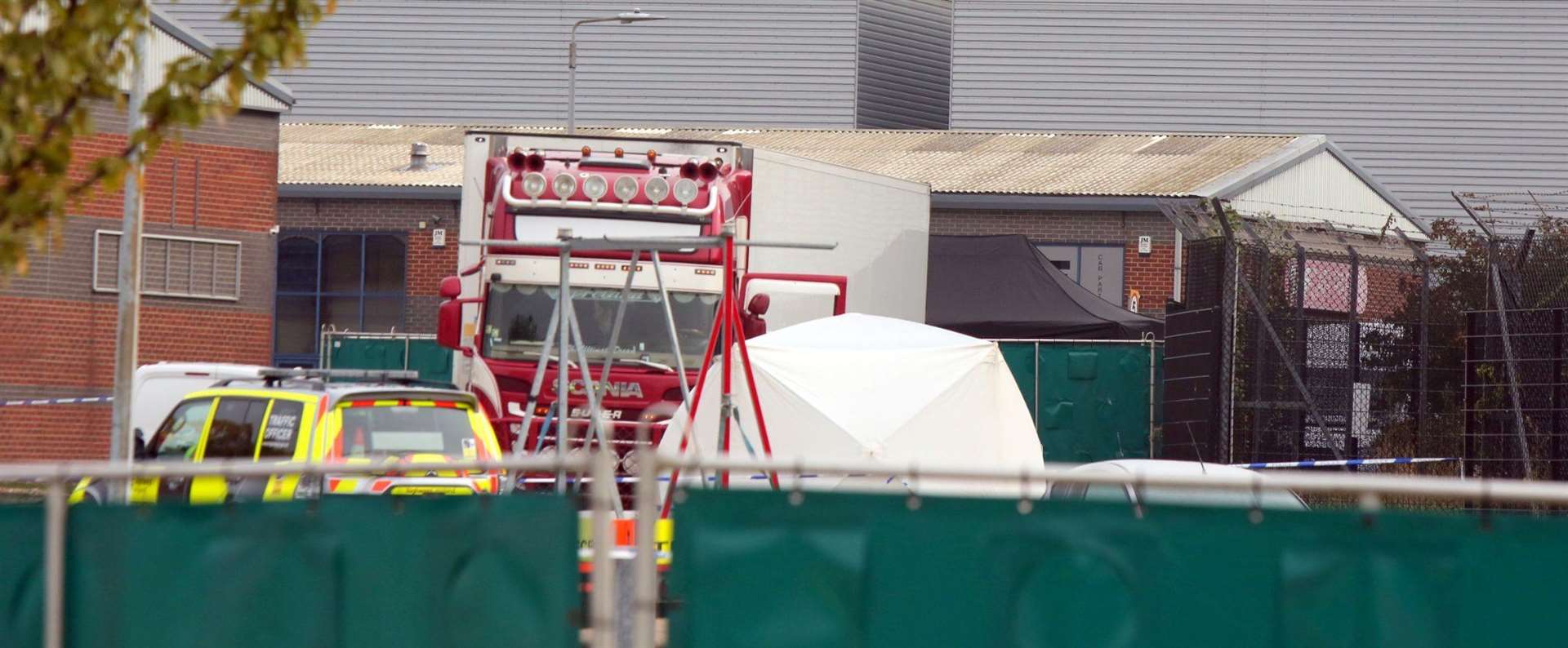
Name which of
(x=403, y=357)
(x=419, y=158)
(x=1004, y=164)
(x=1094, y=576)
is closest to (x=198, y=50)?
(x=403, y=357)

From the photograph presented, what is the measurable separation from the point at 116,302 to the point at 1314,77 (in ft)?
103

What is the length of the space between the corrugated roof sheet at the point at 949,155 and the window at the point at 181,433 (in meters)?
23.8

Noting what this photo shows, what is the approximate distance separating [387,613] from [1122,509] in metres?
2.28

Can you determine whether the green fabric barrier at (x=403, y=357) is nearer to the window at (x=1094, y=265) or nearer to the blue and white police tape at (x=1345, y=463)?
the window at (x=1094, y=265)

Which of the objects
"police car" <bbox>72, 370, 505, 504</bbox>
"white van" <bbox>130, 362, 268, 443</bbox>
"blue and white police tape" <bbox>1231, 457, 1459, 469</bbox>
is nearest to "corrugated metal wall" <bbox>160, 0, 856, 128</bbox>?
"white van" <bbox>130, 362, 268, 443</bbox>

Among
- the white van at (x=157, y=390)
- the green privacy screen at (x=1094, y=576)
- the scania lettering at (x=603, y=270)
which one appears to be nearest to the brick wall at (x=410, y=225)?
the white van at (x=157, y=390)

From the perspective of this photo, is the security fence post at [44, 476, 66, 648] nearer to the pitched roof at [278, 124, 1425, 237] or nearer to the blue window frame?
the pitched roof at [278, 124, 1425, 237]

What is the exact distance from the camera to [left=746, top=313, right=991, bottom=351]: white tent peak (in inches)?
657

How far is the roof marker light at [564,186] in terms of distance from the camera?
18.5 metres

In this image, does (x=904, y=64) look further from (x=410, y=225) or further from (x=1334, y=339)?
(x=1334, y=339)

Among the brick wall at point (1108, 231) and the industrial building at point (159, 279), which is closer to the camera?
the industrial building at point (159, 279)

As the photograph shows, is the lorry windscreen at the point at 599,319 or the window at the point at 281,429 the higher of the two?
the lorry windscreen at the point at 599,319

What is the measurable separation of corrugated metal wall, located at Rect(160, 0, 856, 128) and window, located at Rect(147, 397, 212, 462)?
3708cm

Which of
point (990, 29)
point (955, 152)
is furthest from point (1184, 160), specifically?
point (990, 29)
